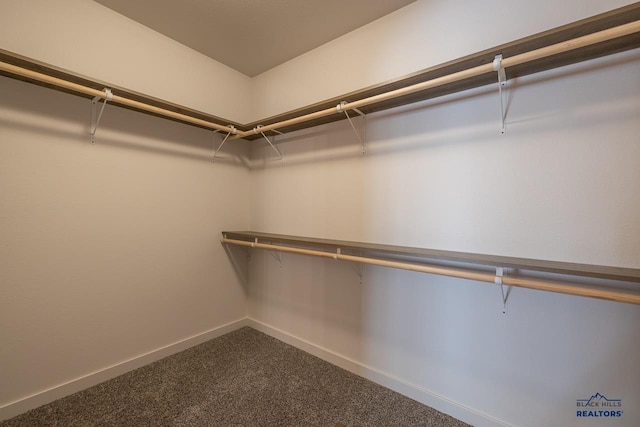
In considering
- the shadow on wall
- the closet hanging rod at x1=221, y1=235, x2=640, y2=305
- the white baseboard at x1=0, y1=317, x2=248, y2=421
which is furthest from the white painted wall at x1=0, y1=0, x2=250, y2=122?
the white baseboard at x1=0, y1=317, x2=248, y2=421

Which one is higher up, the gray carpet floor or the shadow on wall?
the shadow on wall

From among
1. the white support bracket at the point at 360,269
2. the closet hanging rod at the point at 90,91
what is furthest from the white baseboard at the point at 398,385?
the closet hanging rod at the point at 90,91

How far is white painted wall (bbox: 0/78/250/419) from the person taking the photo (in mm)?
1399

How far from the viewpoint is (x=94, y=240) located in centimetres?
165

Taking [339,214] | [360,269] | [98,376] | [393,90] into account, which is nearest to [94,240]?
[98,376]

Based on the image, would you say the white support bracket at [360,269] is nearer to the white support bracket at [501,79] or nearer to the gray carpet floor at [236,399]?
the gray carpet floor at [236,399]

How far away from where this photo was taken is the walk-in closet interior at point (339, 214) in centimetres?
112

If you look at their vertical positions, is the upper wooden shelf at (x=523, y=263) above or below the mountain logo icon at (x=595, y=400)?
above

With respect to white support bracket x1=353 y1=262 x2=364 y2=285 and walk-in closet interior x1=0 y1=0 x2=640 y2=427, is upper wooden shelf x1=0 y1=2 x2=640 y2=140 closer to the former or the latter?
walk-in closet interior x1=0 y1=0 x2=640 y2=427

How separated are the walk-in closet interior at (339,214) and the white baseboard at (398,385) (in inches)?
0.6

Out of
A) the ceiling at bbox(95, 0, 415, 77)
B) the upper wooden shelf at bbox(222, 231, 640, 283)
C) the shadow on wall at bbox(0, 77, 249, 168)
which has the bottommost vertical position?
the upper wooden shelf at bbox(222, 231, 640, 283)

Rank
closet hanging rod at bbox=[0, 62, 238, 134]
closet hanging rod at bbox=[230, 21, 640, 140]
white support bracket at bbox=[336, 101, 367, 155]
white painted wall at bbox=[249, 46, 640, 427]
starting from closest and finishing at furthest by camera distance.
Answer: closet hanging rod at bbox=[230, 21, 640, 140]
white painted wall at bbox=[249, 46, 640, 427]
closet hanging rod at bbox=[0, 62, 238, 134]
white support bracket at bbox=[336, 101, 367, 155]

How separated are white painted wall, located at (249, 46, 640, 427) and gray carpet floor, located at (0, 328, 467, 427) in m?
0.17

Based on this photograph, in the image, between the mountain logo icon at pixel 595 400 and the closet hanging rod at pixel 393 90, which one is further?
the mountain logo icon at pixel 595 400
